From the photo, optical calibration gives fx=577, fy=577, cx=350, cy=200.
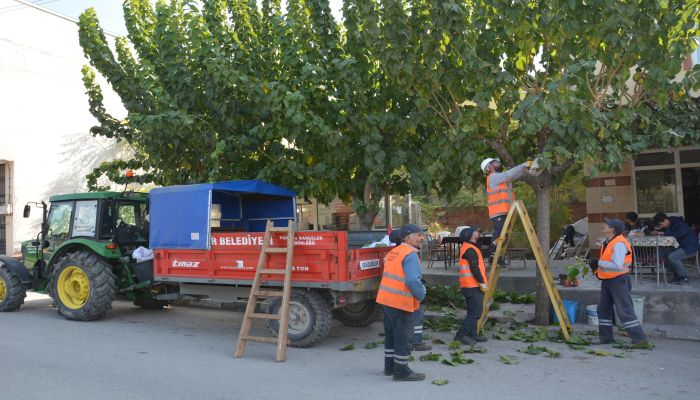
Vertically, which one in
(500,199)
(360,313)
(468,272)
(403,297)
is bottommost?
(360,313)

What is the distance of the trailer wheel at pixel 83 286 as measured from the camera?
949 centimetres

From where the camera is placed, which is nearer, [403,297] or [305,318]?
[403,297]

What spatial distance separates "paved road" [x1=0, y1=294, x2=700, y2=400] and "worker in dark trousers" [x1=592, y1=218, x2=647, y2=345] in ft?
1.30

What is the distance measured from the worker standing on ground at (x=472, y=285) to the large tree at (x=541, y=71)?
55.7 inches

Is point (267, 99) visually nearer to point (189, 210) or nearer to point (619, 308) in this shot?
point (189, 210)

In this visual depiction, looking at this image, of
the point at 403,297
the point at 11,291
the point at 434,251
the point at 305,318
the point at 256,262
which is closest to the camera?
the point at 403,297

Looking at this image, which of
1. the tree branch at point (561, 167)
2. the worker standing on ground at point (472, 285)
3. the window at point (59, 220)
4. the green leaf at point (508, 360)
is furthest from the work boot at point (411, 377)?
the window at point (59, 220)

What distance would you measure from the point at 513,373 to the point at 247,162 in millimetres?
6346

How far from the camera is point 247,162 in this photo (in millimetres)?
10703

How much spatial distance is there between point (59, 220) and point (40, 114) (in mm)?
12272

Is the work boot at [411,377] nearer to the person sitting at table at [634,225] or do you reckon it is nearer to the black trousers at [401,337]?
the black trousers at [401,337]

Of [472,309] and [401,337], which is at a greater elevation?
[472,309]

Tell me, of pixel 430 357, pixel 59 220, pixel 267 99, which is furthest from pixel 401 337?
pixel 59 220

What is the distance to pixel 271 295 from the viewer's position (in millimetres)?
7402
